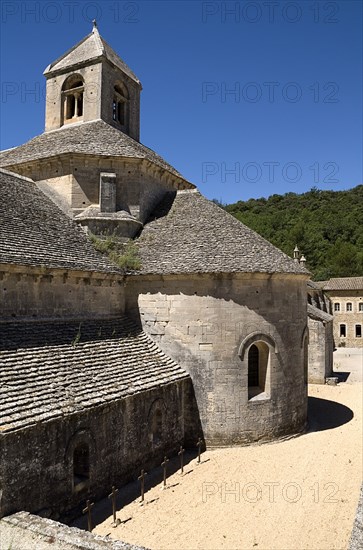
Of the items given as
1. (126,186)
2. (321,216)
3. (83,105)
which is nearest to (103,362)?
(126,186)

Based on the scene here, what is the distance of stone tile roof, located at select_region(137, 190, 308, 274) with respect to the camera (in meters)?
12.8

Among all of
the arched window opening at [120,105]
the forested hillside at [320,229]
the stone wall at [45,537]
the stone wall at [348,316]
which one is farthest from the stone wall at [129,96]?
the forested hillside at [320,229]

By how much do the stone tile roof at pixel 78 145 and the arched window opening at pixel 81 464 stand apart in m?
10.0

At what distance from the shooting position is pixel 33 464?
24.2 feet

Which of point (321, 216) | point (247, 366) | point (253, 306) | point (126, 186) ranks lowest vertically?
point (247, 366)

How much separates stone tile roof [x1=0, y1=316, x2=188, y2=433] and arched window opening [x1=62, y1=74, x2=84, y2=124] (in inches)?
397

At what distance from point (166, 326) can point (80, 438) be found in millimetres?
5110

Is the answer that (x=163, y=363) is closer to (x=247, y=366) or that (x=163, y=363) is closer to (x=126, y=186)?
(x=247, y=366)

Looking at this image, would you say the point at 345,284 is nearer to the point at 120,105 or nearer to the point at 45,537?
the point at 120,105

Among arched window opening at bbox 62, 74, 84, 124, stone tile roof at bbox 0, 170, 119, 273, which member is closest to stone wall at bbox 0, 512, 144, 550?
stone tile roof at bbox 0, 170, 119, 273

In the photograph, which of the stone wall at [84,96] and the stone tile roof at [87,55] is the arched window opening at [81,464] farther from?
the stone tile roof at [87,55]

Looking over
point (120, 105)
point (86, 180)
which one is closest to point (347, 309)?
point (120, 105)

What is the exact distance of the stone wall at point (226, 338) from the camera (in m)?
12.4

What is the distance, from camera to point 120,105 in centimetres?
1953
